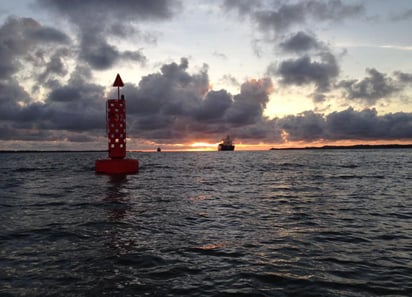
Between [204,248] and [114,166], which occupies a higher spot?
[114,166]

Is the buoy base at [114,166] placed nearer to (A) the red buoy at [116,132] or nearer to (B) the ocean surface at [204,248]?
(A) the red buoy at [116,132]

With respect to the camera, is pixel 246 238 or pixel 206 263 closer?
pixel 206 263

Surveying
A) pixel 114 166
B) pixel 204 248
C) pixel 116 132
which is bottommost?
pixel 204 248

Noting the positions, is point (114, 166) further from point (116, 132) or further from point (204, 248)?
point (204, 248)

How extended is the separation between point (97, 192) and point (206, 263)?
12.0 metres

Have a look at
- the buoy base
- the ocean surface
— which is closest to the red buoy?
the buoy base

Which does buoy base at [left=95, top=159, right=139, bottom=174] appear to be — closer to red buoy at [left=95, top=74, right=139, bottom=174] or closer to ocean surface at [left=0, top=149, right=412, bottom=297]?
red buoy at [left=95, top=74, right=139, bottom=174]

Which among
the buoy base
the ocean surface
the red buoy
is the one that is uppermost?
the red buoy

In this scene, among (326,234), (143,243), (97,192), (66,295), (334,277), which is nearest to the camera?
(66,295)

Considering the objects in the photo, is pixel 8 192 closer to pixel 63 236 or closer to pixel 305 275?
pixel 63 236

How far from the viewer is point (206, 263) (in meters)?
6.58

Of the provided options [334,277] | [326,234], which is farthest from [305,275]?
[326,234]

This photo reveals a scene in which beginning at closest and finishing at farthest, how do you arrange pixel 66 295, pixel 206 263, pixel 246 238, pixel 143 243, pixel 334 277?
pixel 66 295 < pixel 334 277 < pixel 206 263 < pixel 143 243 < pixel 246 238

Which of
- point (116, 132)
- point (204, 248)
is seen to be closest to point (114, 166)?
point (116, 132)
